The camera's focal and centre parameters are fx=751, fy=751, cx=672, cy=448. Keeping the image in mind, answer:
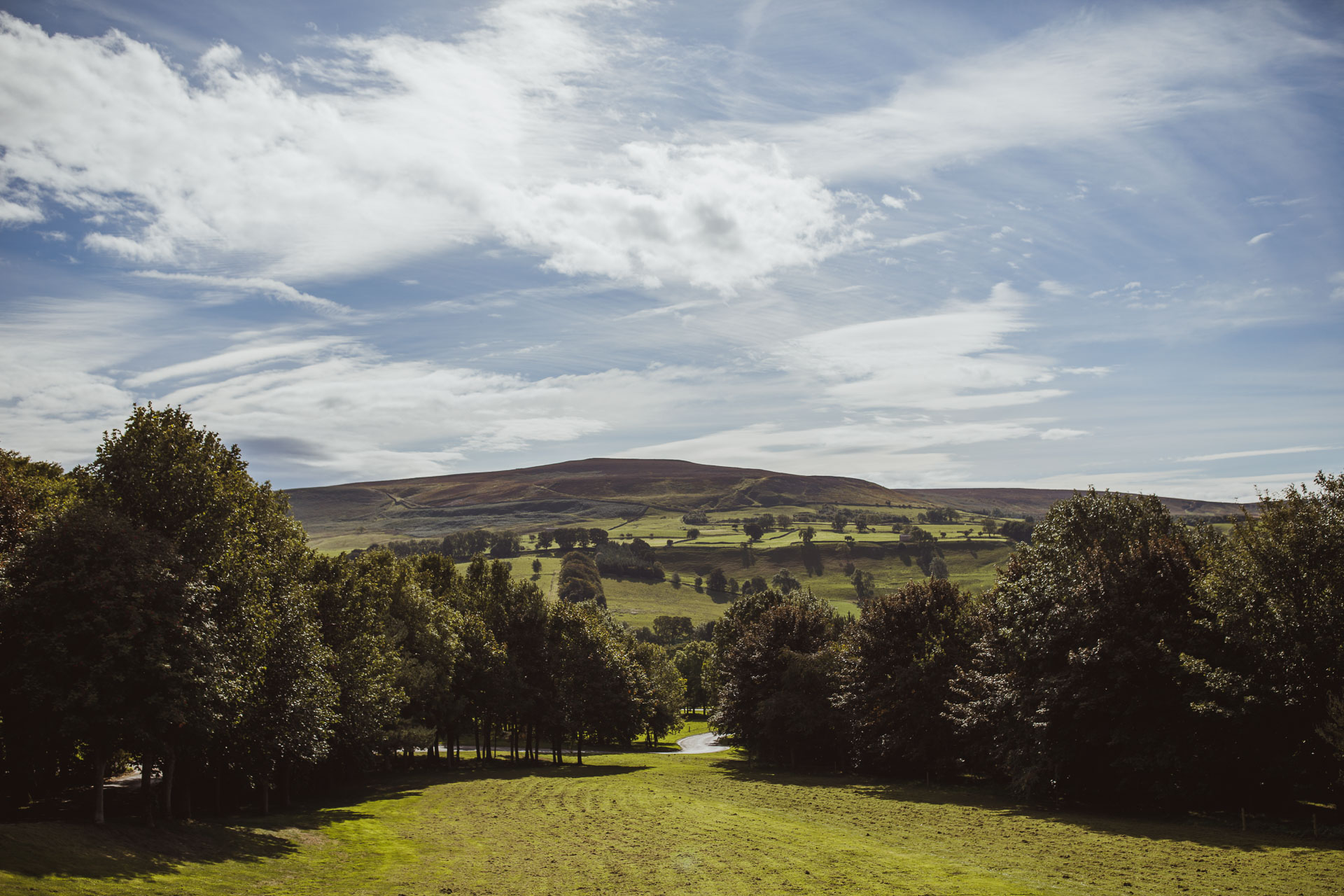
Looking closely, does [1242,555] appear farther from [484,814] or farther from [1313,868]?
[484,814]

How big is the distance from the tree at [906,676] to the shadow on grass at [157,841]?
35.9 m

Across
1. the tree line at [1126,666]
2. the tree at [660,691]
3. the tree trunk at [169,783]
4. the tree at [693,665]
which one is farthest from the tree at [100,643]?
the tree at [693,665]

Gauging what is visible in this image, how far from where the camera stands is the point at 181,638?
91.6ft

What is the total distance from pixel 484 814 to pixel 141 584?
2318cm

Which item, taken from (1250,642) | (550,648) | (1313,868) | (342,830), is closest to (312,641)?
(342,830)

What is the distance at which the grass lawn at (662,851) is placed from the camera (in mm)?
24578

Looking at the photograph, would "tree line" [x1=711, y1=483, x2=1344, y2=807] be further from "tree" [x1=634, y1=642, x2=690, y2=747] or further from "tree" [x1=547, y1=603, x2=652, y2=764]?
"tree" [x1=634, y1=642, x2=690, y2=747]

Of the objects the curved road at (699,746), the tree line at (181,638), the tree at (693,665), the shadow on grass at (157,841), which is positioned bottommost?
the curved road at (699,746)

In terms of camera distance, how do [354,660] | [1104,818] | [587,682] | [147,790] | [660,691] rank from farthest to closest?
[660,691], [587,682], [354,660], [1104,818], [147,790]

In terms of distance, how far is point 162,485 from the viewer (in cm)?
Answer: 3319

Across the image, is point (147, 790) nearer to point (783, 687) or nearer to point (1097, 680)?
point (1097, 680)

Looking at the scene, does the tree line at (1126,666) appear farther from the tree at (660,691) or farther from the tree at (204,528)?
the tree at (204,528)

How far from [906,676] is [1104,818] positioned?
699 inches

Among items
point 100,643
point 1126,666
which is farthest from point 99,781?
point 1126,666
